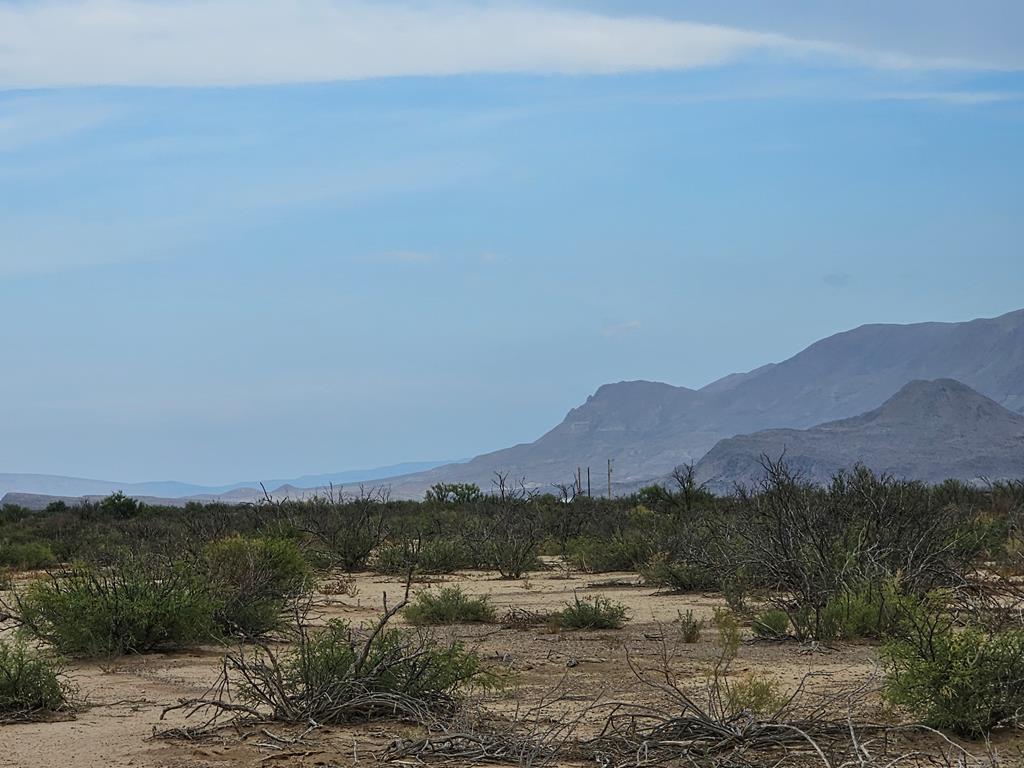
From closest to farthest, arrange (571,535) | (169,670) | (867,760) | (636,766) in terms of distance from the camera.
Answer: (867,760), (636,766), (169,670), (571,535)

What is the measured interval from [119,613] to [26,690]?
3330mm

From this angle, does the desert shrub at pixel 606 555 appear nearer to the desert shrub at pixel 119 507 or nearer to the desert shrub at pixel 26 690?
the desert shrub at pixel 26 690

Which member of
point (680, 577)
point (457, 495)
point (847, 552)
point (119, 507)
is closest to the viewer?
point (847, 552)

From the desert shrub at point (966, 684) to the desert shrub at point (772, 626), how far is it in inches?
202

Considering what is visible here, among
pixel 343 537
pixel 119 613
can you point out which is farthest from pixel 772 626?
pixel 343 537

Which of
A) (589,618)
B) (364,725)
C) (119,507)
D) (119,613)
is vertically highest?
Result: (119,507)

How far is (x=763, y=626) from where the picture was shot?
14039 mm

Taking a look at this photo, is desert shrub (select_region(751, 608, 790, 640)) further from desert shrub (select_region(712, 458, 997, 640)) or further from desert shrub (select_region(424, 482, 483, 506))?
desert shrub (select_region(424, 482, 483, 506))

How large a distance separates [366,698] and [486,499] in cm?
3699

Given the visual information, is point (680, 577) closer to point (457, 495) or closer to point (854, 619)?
point (854, 619)

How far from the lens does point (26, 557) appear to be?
2905 cm

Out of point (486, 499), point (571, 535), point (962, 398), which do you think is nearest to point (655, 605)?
point (571, 535)

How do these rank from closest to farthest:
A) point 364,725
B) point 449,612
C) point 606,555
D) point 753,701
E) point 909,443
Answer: point 753,701, point 364,725, point 449,612, point 606,555, point 909,443

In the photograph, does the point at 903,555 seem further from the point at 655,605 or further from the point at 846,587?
the point at 655,605
